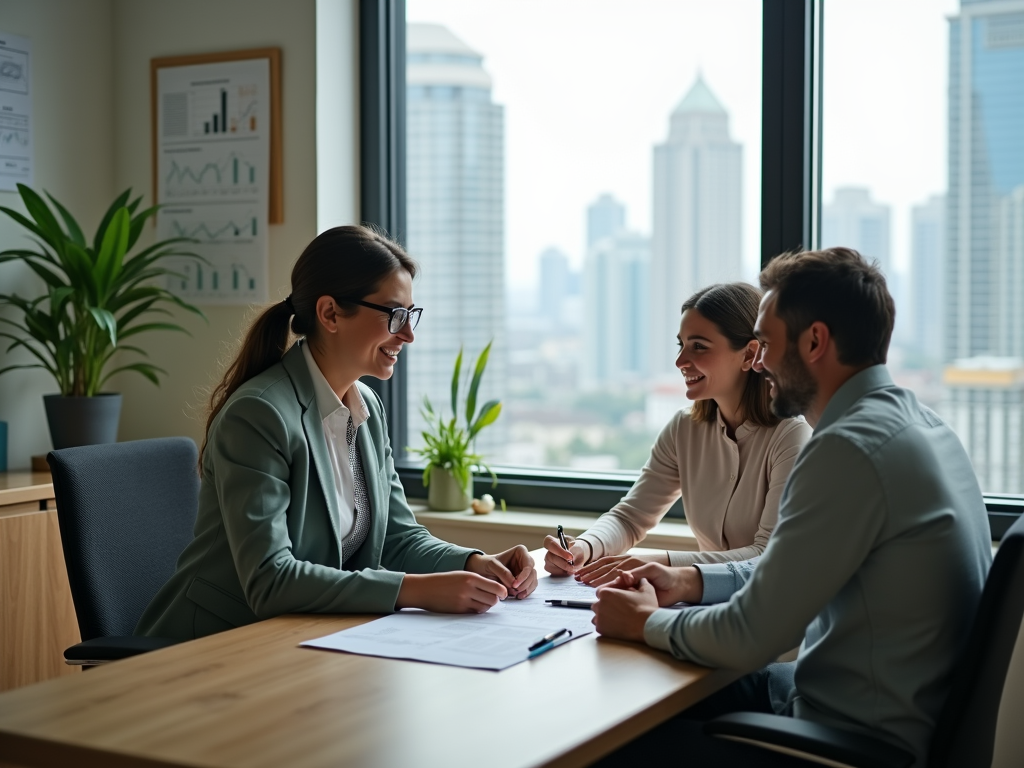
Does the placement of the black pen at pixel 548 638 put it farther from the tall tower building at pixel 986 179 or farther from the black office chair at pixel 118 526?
the tall tower building at pixel 986 179

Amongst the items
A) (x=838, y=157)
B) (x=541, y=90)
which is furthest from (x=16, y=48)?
(x=838, y=157)

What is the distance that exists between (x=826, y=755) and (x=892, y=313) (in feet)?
2.39

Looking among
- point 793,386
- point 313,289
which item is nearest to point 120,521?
point 313,289

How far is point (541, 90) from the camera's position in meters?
3.61

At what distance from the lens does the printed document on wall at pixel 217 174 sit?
3703 millimetres

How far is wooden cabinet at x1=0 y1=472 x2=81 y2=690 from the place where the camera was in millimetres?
3084

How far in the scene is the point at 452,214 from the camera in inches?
151

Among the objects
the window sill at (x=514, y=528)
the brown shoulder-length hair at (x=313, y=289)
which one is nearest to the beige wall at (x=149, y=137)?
the window sill at (x=514, y=528)

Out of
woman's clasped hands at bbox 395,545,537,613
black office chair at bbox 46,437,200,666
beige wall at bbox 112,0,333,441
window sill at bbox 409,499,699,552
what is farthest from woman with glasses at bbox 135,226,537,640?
beige wall at bbox 112,0,333,441

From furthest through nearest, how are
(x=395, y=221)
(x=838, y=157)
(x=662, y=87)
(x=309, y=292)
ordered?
1. (x=395, y=221)
2. (x=662, y=87)
3. (x=838, y=157)
4. (x=309, y=292)

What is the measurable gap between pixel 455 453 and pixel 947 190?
1.59 m

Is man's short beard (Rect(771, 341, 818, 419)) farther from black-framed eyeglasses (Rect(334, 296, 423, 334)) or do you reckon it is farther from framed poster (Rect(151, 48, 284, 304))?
framed poster (Rect(151, 48, 284, 304))

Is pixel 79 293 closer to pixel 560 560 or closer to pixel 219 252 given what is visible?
pixel 219 252

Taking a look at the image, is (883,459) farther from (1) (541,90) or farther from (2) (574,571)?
(1) (541,90)
